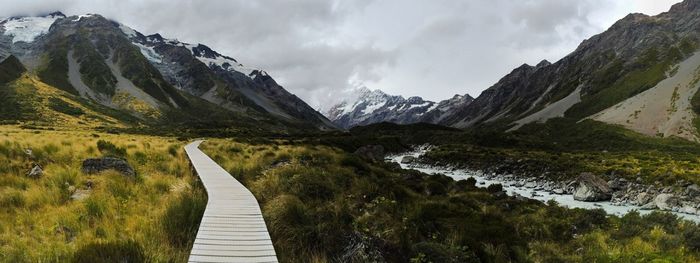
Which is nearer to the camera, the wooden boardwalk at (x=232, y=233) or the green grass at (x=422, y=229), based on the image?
the wooden boardwalk at (x=232, y=233)

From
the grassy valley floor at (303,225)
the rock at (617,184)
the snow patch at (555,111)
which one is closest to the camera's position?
the grassy valley floor at (303,225)

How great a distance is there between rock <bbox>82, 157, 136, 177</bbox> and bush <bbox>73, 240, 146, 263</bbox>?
9.83 m

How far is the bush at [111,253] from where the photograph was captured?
695 centimetres

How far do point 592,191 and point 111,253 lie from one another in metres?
31.7

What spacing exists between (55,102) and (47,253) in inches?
6872

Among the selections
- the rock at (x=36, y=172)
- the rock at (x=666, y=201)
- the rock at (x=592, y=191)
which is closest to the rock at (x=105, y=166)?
the rock at (x=36, y=172)

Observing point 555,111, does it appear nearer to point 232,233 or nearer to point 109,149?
point 109,149

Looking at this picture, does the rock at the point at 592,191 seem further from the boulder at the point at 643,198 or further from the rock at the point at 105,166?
the rock at the point at 105,166

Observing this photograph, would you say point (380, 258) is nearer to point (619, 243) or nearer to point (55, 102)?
point (619, 243)

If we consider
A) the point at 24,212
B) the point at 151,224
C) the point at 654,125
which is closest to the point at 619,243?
the point at 151,224

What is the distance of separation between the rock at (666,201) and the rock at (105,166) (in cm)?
2990

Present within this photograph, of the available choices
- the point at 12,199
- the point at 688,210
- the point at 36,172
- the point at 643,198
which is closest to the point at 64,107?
the point at 36,172

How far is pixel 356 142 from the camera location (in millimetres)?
85562

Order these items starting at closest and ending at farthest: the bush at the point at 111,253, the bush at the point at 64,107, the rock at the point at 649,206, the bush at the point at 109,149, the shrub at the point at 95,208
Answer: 1. the bush at the point at 111,253
2. the shrub at the point at 95,208
3. the bush at the point at 109,149
4. the rock at the point at 649,206
5. the bush at the point at 64,107
